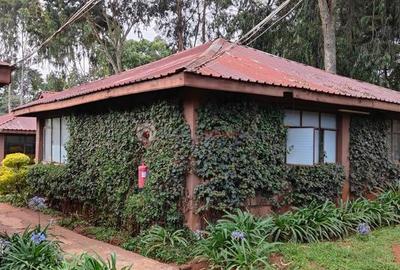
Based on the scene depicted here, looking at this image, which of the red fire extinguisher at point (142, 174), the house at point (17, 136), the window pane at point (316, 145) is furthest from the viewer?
the house at point (17, 136)

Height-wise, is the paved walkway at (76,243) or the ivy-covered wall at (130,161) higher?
the ivy-covered wall at (130,161)

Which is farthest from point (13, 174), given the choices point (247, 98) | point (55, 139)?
point (247, 98)

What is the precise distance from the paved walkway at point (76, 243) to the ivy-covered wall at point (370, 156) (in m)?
5.34

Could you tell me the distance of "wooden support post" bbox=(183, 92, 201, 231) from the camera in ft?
23.0

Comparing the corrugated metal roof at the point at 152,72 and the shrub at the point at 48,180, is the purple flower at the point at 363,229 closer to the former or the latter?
the corrugated metal roof at the point at 152,72

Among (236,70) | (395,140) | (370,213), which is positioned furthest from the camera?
(395,140)

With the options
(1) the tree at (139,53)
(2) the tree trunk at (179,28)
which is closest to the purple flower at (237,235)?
(2) the tree trunk at (179,28)

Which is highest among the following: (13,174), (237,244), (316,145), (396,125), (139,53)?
(139,53)

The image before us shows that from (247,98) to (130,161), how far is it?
98.7 inches

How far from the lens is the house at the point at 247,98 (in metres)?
6.83

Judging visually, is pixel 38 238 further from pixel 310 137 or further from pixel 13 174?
pixel 13 174

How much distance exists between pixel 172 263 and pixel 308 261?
1.90m

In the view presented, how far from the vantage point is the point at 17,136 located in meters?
20.2

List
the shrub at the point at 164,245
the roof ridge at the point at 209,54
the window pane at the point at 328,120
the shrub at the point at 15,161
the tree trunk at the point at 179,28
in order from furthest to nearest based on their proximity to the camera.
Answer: the tree trunk at the point at 179,28 → the shrub at the point at 15,161 → the window pane at the point at 328,120 → the roof ridge at the point at 209,54 → the shrub at the point at 164,245
